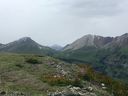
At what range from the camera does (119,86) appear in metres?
34.6

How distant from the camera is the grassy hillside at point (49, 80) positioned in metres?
29.6

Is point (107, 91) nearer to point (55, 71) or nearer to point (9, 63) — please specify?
point (55, 71)

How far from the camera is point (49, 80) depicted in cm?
3278

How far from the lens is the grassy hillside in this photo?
97.1 feet

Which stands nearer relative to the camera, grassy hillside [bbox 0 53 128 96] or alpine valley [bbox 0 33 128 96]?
alpine valley [bbox 0 33 128 96]

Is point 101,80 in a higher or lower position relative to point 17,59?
lower

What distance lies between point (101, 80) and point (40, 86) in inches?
336

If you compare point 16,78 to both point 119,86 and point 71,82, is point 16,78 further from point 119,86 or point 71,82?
point 119,86

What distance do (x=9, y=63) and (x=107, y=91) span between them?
13296mm

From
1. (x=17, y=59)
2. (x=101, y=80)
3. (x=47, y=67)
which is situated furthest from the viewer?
(x=17, y=59)

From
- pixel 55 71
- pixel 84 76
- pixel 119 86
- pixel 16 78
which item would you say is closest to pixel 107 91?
pixel 119 86

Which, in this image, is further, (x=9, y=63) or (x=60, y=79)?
(x=9, y=63)

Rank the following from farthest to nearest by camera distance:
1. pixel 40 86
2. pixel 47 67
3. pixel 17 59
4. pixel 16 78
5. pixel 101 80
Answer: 1. pixel 17 59
2. pixel 47 67
3. pixel 101 80
4. pixel 16 78
5. pixel 40 86

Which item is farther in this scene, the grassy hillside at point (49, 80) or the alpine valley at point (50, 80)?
the grassy hillside at point (49, 80)
